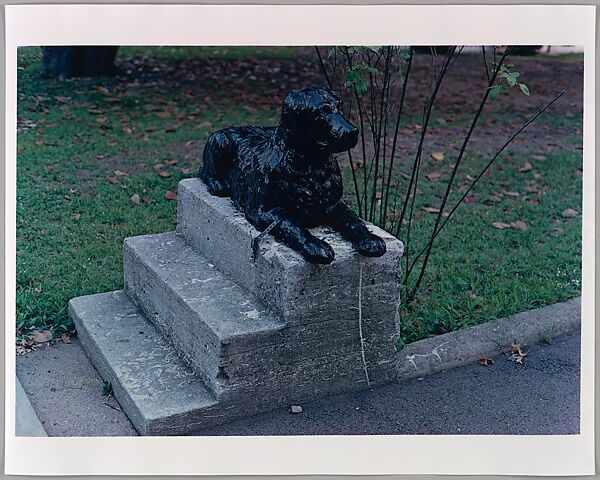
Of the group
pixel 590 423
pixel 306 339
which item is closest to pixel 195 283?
pixel 306 339

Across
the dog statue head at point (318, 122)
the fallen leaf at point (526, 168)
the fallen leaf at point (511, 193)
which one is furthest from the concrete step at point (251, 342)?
the fallen leaf at point (526, 168)

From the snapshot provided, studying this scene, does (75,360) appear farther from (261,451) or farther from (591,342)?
(591,342)

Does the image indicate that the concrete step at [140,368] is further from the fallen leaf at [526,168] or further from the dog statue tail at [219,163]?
the fallen leaf at [526,168]

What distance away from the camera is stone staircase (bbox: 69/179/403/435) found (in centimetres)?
349

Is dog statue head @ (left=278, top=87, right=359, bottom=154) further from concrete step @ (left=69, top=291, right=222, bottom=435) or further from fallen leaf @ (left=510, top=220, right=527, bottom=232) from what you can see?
fallen leaf @ (left=510, top=220, right=527, bottom=232)

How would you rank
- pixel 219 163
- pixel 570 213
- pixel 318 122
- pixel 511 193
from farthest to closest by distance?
pixel 511 193, pixel 570 213, pixel 219 163, pixel 318 122

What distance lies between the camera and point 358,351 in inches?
148

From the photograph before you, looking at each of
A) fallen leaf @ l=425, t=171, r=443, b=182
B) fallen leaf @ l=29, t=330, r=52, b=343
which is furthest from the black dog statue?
fallen leaf @ l=425, t=171, r=443, b=182

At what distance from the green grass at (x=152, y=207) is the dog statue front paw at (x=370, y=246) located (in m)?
0.66

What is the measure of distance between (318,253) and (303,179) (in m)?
0.35

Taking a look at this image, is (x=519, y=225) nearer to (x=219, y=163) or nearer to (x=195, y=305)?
(x=219, y=163)

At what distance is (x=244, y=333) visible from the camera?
11.3ft

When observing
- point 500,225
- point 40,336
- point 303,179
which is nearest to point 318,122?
point 303,179

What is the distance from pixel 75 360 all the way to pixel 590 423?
2.43 meters
